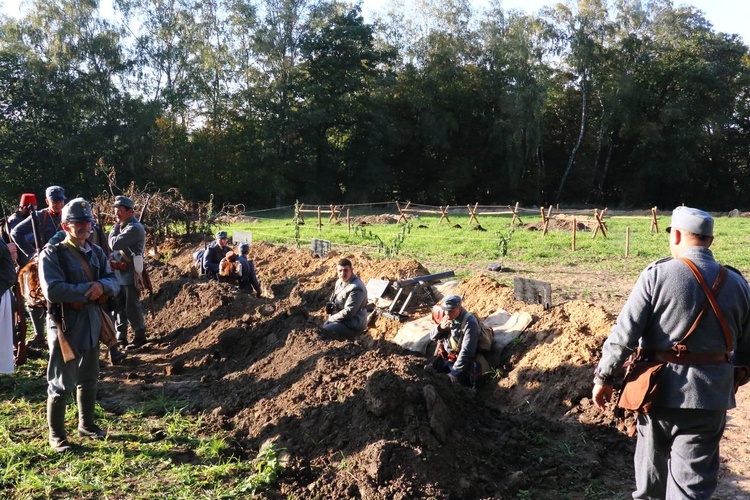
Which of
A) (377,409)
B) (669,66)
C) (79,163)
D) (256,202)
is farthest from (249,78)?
(377,409)

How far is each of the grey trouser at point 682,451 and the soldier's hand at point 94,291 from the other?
11.9ft

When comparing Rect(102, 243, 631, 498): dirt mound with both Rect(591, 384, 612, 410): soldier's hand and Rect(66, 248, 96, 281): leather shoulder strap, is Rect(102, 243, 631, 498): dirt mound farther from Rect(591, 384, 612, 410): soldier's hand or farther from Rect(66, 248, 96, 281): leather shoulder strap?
Rect(66, 248, 96, 281): leather shoulder strap

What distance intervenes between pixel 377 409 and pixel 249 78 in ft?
122

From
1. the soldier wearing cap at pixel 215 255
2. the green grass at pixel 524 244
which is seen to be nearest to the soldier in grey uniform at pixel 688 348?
the soldier wearing cap at pixel 215 255

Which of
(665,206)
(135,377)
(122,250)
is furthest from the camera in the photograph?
(665,206)

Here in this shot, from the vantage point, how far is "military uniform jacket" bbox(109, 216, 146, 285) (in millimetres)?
7160

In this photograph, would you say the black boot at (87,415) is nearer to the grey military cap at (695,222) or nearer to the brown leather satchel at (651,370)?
the brown leather satchel at (651,370)

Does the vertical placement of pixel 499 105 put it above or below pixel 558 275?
above

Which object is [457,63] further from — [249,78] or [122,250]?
[122,250]

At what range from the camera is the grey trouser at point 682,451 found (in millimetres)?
3172

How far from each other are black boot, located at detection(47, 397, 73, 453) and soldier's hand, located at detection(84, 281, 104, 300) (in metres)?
0.75

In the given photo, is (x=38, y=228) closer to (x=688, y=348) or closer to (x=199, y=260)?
(x=199, y=260)

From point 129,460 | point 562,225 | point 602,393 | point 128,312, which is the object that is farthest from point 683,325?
point 562,225

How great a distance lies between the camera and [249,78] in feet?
128
